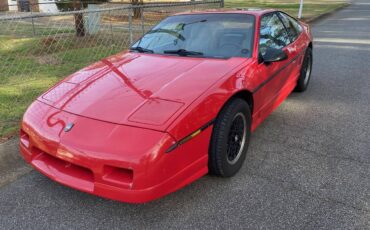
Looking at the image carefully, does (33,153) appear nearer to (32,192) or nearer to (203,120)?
(32,192)

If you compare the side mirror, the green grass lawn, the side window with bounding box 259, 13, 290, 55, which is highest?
the side window with bounding box 259, 13, 290, 55

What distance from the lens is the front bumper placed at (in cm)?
242

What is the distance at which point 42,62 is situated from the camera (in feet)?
23.5

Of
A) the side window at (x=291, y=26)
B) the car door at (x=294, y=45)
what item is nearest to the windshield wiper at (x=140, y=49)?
the car door at (x=294, y=45)

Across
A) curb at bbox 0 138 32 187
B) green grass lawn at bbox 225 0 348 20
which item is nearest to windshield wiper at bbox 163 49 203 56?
curb at bbox 0 138 32 187

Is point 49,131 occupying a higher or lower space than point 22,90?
higher

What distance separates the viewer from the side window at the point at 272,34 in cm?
387

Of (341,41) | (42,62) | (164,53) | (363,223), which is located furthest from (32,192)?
(341,41)

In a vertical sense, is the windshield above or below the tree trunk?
above

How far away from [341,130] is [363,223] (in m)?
1.81

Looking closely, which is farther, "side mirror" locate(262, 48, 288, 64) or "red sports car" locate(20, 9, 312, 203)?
"side mirror" locate(262, 48, 288, 64)

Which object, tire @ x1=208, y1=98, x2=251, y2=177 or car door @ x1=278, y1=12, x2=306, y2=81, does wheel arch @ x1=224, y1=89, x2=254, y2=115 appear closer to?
tire @ x1=208, y1=98, x2=251, y2=177

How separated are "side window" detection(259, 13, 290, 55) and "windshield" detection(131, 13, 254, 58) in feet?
0.55

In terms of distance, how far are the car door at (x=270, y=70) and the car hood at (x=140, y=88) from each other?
366 mm
